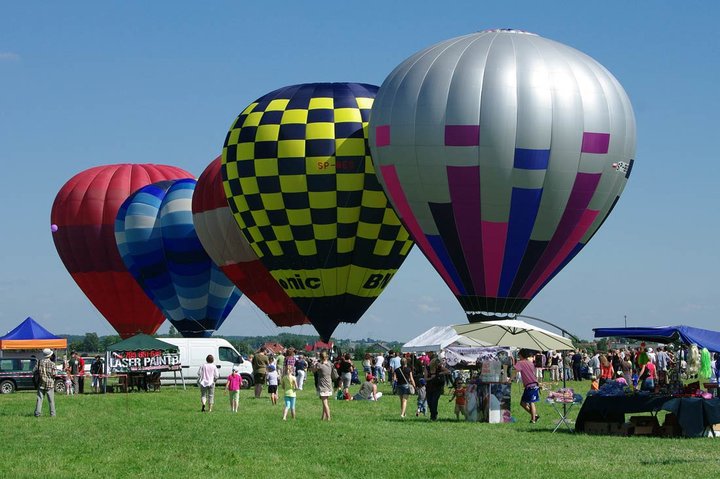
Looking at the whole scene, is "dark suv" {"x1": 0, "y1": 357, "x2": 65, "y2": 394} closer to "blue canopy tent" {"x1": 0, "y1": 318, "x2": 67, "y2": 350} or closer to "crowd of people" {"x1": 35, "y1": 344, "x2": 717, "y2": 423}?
"crowd of people" {"x1": 35, "y1": 344, "x2": 717, "y2": 423}

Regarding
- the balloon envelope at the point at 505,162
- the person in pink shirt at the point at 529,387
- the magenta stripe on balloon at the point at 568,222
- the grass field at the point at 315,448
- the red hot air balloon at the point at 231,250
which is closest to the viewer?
the grass field at the point at 315,448

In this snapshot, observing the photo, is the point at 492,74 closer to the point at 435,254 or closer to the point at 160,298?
the point at 435,254

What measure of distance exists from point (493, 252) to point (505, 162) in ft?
8.62

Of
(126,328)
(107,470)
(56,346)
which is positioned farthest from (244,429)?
(126,328)

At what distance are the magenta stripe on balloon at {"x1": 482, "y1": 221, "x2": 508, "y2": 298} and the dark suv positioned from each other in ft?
40.8

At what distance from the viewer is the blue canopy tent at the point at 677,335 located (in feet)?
69.9

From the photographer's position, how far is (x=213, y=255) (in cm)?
5006

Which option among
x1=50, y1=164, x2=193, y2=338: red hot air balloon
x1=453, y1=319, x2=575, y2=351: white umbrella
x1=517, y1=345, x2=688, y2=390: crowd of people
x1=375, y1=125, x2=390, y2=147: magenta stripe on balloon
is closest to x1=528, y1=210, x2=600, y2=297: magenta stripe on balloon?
x1=517, y1=345, x2=688, y2=390: crowd of people

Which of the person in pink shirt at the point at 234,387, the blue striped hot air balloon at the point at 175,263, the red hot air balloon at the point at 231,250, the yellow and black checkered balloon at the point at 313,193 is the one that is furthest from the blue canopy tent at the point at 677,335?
the blue striped hot air balloon at the point at 175,263

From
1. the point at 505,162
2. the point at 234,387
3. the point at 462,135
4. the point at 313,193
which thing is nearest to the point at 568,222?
the point at 505,162

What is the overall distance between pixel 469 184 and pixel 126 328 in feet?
83.4

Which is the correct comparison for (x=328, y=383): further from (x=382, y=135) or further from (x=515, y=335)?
(x=382, y=135)

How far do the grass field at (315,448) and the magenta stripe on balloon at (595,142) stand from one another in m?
13.1

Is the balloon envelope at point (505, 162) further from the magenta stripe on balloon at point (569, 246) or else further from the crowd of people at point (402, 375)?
the crowd of people at point (402, 375)
